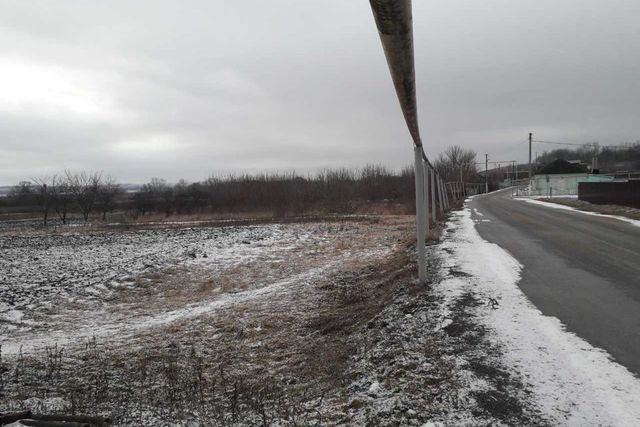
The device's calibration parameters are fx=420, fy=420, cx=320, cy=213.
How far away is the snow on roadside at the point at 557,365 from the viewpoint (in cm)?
277

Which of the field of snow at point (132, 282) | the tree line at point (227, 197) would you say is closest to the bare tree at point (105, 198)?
the tree line at point (227, 197)

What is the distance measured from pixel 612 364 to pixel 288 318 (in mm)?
5136

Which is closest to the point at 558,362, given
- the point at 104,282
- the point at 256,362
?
the point at 256,362

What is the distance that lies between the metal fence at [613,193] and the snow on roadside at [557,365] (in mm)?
17700

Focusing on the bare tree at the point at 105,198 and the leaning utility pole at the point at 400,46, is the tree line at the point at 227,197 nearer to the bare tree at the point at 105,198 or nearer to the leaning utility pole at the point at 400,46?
the bare tree at the point at 105,198

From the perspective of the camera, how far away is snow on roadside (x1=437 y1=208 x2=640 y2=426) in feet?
9.10

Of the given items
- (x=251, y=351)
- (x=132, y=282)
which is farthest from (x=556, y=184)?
(x=251, y=351)

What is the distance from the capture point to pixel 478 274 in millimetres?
6574

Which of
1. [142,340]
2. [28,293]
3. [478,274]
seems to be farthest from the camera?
[28,293]

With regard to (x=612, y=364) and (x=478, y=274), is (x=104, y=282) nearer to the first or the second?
(x=478, y=274)

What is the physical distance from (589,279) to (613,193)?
760 inches

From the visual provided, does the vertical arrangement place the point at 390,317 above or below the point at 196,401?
above

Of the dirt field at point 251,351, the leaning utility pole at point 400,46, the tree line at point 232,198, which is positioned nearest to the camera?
the leaning utility pole at point 400,46

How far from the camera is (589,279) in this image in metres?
6.36
